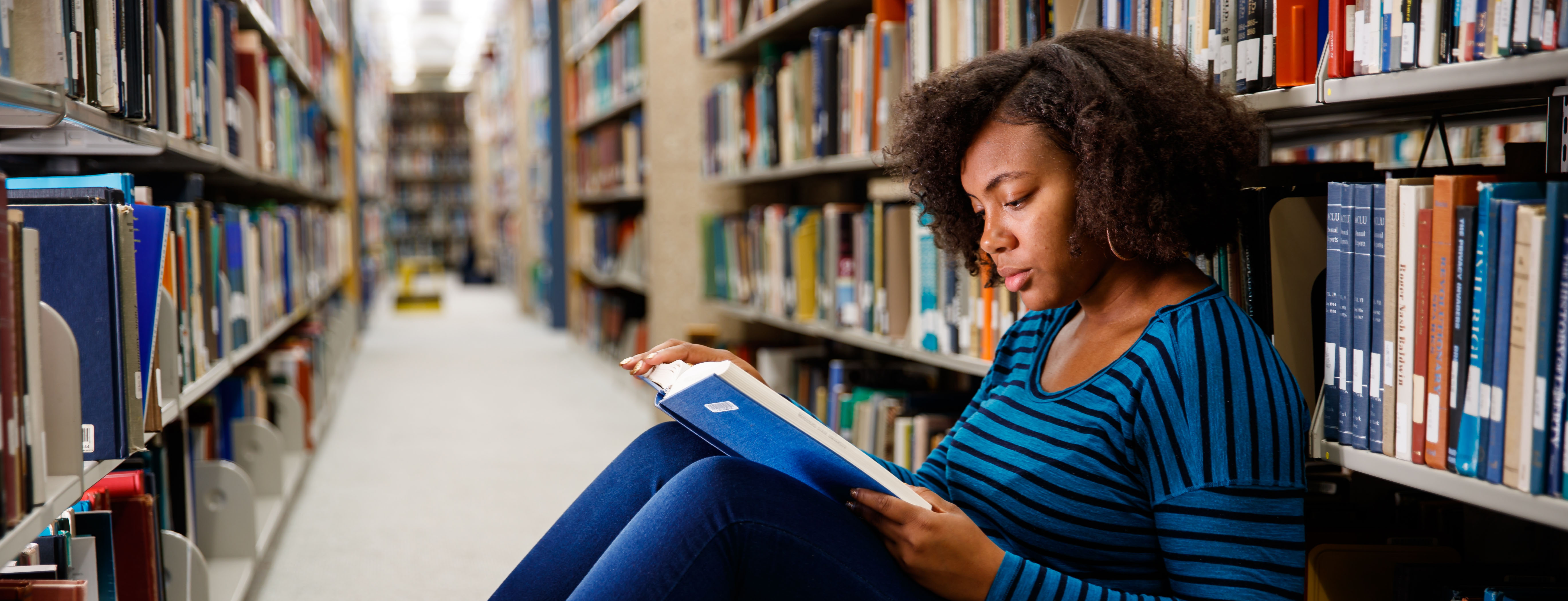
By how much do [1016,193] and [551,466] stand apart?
2277 mm

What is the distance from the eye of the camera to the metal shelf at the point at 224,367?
4.88 ft

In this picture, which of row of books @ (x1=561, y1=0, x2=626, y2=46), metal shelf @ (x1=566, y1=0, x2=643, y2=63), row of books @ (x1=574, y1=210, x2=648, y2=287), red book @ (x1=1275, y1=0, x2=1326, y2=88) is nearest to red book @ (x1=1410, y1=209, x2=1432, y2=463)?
red book @ (x1=1275, y1=0, x2=1326, y2=88)

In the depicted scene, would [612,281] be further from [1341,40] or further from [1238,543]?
[1238,543]

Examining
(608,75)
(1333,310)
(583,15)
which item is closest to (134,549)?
(1333,310)

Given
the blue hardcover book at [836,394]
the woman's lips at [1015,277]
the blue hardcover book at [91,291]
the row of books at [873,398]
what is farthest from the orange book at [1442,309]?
the blue hardcover book at [836,394]

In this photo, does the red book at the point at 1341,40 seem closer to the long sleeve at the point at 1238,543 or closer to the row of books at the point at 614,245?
the long sleeve at the point at 1238,543

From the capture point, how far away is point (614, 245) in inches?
190

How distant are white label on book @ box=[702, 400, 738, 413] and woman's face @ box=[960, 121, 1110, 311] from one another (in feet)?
0.99

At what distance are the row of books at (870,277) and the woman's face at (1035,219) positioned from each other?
0.34 meters

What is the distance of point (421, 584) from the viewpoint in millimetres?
2039

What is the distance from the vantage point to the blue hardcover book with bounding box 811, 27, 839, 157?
224 centimetres

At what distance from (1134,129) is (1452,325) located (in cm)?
30

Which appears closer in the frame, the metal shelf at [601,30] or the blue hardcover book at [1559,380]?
the blue hardcover book at [1559,380]

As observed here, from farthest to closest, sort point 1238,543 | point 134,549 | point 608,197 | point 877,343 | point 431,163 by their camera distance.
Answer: point 431,163 < point 608,197 < point 877,343 < point 134,549 < point 1238,543
